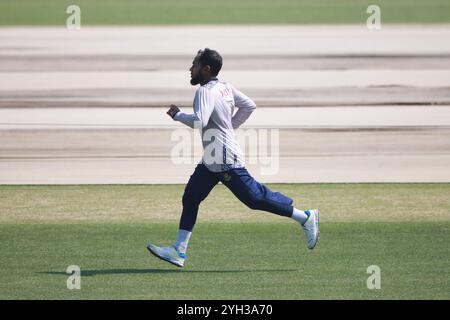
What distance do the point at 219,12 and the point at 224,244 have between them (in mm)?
35654

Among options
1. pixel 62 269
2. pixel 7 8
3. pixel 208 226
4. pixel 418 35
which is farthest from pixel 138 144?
pixel 7 8

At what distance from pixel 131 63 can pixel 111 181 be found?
1445cm

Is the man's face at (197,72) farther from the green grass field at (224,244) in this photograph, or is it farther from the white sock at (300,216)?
the green grass field at (224,244)

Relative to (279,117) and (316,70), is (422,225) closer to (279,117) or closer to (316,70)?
(279,117)

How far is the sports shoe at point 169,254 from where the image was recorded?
9.88m

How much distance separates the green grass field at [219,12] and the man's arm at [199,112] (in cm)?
3092

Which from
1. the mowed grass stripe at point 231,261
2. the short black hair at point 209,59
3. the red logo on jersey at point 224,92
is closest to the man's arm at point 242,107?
the red logo on jersey at point 224,92

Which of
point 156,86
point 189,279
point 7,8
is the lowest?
Answer: point 189,279

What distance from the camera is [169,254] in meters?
9.89

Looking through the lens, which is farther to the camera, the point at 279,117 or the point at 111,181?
the point at 279,117

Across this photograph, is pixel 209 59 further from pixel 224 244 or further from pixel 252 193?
pixel 224 244

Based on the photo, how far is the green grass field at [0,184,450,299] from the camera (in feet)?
29.6

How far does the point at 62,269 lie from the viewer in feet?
32.2

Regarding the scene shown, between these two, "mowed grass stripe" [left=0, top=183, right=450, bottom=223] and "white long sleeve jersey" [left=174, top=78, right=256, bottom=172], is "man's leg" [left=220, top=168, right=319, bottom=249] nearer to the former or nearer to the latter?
"white long sleeve jersey" [left=174, top=78, right=256, bottom=172]
